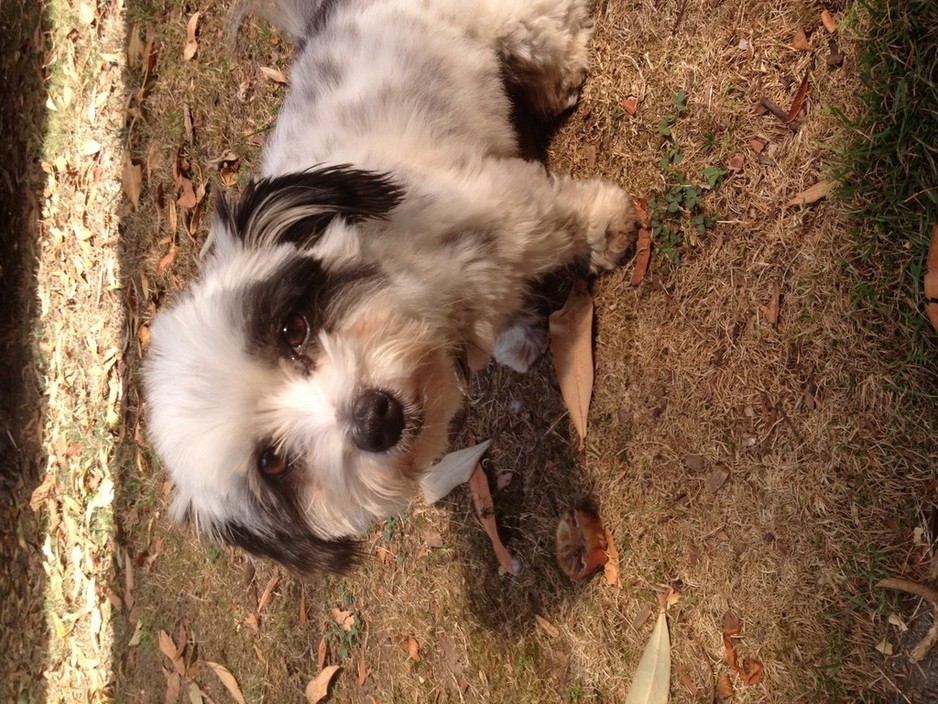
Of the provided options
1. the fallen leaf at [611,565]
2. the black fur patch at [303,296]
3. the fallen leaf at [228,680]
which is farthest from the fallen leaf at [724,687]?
the fallen leaf at [228,680]

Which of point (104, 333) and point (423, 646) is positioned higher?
point (423, 646)

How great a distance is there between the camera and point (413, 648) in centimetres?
363

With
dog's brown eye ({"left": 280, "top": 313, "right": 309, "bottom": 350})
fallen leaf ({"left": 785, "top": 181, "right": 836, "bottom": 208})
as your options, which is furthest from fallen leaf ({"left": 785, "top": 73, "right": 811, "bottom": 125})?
dog's brown eye ({"left": 280, "top": 313, "right": 309, "bottom": 350})

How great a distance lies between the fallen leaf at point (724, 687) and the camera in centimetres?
261

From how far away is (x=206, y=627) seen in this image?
4.64 meters

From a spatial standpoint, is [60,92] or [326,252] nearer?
[326,252]

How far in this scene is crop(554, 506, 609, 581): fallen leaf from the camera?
2.96m

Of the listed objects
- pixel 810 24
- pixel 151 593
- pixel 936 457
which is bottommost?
pixel 151 593

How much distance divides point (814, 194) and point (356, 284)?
1.59m

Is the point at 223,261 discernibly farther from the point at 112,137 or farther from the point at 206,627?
the point at 112,137

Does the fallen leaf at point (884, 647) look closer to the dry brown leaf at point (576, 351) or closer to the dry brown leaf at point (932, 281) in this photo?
the dry brown leaf at point (932, 281)

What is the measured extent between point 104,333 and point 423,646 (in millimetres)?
3347

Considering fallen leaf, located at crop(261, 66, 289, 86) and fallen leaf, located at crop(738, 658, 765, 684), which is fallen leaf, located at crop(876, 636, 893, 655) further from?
fallen leaf, located at crop(261, 66, 289, 86)

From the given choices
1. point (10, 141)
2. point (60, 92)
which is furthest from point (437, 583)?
point (10, 141)
